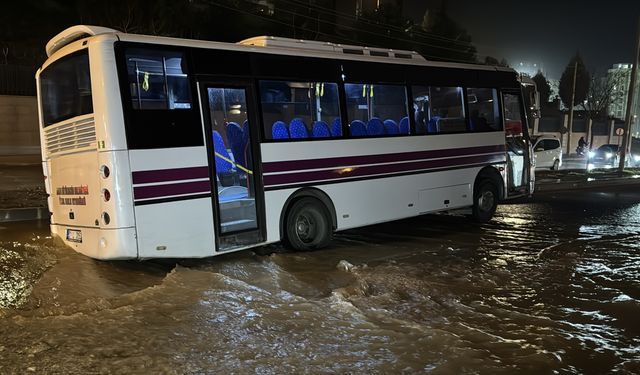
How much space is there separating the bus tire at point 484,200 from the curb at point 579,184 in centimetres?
752

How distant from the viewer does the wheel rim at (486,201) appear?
11.9 meters

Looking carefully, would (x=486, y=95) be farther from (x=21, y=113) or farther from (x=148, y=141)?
(x=21, y=113)

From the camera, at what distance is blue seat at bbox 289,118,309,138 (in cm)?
830

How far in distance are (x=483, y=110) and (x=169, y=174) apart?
25.1 ft

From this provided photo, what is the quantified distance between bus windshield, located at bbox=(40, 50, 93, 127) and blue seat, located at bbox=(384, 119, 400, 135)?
17.1 ft

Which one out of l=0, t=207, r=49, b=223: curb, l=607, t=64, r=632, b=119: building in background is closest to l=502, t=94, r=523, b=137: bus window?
l=0, t=207, r=49, b=223: curb

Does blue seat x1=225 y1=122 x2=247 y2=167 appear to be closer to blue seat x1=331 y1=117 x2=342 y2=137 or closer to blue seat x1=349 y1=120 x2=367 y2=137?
blue seat x1=331 y1=117 x2=342 y2=137

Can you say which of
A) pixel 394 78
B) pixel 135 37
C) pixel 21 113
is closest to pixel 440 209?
pixel 394 78

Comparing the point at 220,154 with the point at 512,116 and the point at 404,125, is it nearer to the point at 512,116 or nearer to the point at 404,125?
the point at 404,125

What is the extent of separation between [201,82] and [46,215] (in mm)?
6655

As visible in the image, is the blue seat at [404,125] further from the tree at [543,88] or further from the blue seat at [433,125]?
the tree at [543,88]

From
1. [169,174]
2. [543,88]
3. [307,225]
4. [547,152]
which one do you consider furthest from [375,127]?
[543,88]

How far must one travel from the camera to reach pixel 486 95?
38.5 feet

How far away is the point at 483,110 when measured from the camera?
1168 cm
